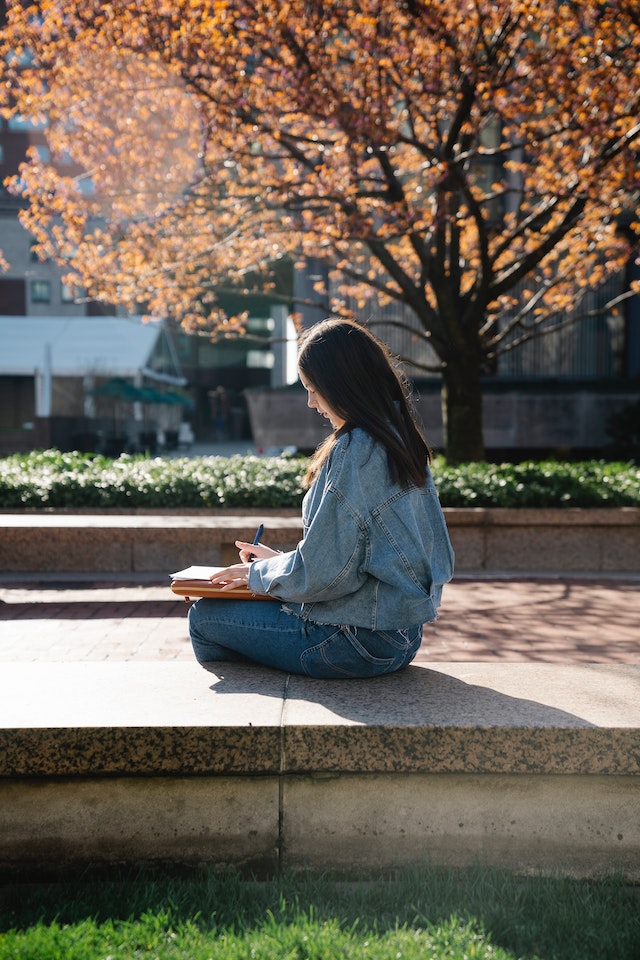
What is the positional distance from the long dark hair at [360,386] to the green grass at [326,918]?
1.33 metres

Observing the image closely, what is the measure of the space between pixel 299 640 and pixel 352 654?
20 cm

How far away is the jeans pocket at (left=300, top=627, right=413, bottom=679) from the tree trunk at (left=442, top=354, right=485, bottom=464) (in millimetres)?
9158

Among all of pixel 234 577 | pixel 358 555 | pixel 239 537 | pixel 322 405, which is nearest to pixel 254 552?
pixel 234 577

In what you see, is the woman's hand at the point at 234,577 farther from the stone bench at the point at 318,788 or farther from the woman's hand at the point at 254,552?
the stone bench at the point at 318,788

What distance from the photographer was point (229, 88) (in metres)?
10.3

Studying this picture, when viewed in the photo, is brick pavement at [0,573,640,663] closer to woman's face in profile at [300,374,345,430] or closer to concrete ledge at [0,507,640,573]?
concrete ledge at [0,507,640,573]

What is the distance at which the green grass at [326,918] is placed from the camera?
246cm

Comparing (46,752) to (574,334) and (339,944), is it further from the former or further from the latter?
(574,334)

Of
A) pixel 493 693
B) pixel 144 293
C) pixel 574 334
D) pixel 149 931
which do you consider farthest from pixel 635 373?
pixel 149 931

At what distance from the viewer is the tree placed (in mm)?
9969

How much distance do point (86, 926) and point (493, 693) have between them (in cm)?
154

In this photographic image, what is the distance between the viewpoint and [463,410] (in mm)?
12469

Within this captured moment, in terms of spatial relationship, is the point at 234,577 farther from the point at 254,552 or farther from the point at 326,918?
the point at 326,918

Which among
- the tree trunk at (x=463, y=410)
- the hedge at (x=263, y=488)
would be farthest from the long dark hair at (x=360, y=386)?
the tree trunk at (x=463, y=410)
